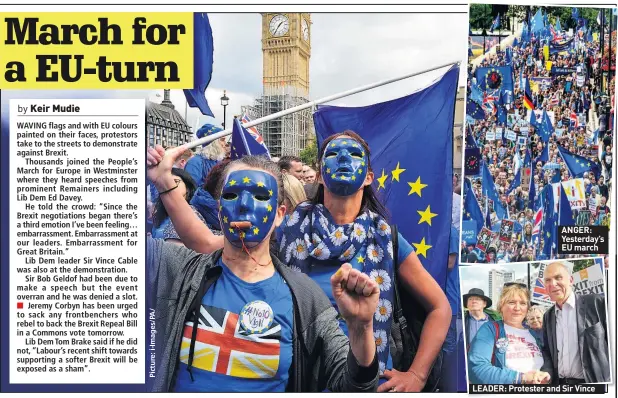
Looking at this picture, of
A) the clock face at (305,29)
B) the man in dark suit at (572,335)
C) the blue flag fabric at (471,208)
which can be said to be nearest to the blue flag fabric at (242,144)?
the clock face at (305,29)

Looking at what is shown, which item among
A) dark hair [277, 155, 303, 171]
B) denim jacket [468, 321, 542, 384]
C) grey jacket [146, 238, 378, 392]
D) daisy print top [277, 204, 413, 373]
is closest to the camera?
grey jacket [146, 238, 378, 392]

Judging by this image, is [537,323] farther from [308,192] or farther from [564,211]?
[308,192]

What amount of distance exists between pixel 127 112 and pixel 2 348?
2.43m

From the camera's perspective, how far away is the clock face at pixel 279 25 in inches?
259

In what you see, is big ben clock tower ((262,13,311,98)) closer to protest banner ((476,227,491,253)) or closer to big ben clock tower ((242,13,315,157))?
big ben clock tower ((242,13,315,157))

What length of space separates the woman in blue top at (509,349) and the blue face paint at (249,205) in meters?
2.23

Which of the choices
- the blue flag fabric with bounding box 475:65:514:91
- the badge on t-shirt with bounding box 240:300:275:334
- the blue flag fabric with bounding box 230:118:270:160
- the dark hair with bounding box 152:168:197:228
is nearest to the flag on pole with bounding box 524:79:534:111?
the blue flag fabric with bounding box 475:65:514:91

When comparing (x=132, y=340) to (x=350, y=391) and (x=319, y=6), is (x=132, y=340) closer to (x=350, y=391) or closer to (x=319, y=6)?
(x=350, y=391)

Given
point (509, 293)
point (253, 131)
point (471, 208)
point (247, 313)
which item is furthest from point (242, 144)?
point (509, 293)

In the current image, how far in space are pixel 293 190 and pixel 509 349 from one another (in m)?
2.48

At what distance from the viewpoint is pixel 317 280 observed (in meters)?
6.48

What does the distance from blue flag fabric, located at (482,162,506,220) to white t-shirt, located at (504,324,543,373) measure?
105 centimetres

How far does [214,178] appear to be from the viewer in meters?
6.58

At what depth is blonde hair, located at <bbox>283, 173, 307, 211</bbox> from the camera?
6.59m
